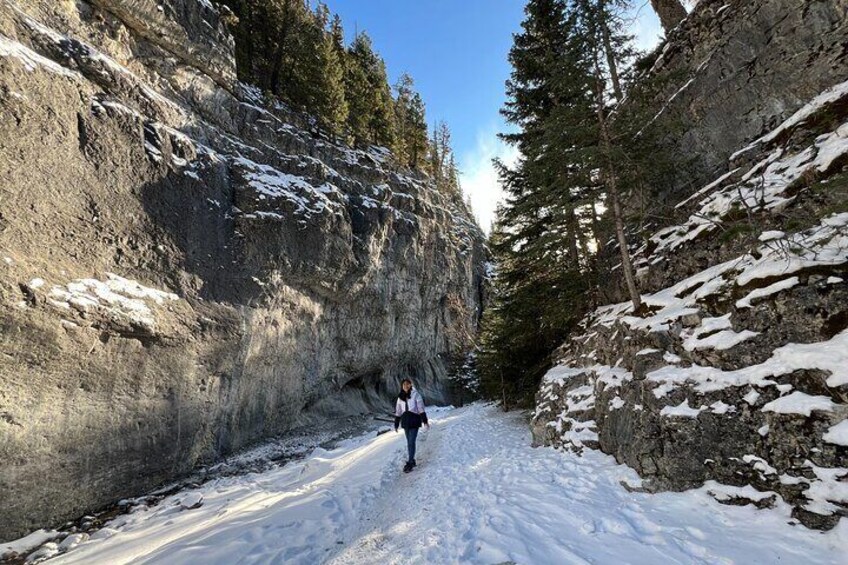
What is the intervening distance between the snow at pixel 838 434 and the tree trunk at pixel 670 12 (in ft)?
57.0

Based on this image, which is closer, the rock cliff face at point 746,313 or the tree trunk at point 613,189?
the rock cliff face at point 746,313

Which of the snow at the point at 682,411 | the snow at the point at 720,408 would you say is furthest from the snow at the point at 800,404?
the snow at the point at 682,411

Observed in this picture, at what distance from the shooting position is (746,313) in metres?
5.77

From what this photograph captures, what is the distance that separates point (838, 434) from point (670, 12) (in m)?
18.4

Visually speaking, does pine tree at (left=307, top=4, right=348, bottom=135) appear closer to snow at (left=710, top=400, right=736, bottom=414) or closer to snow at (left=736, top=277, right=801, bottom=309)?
snow at (left=736, top=277, right=801, bottom=309)

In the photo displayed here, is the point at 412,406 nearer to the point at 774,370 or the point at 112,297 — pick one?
the point at 774,370

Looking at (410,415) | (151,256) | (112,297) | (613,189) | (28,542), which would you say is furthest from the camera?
(151,256)

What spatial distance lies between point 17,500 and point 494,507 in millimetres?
11226

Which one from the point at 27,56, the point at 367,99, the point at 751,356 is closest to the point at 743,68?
the point at 751,356

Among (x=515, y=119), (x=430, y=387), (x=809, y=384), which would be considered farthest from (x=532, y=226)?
(x=430, y=387)

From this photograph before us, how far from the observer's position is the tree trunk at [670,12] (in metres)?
15.0

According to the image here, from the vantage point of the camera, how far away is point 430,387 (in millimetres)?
33438

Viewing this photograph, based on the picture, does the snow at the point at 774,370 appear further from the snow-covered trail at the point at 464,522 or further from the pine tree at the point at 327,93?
the pine tree at the point at 327,93

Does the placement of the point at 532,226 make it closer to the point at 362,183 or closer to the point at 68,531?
the point at 362,183
